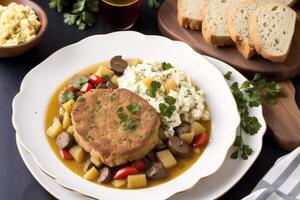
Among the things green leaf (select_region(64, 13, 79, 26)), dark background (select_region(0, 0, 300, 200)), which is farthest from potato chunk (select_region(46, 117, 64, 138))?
green leaf (select_region(64, 13, 79, 26))

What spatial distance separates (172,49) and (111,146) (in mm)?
1375

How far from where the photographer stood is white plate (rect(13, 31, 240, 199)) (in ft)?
13.1

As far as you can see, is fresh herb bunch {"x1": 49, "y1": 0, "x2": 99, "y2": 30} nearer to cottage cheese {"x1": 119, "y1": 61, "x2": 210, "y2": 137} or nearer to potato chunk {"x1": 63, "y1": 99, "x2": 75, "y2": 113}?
cottage cheese {"x1": 119, "y1": 61, "x2": 210, "y2": 137}

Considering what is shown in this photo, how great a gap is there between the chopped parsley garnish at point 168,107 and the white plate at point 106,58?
1.30 ft

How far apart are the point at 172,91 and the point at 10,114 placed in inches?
55.8

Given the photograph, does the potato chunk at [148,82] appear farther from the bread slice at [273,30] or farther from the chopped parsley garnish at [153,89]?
the bread slice at [273,30]

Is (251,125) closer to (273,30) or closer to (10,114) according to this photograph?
(273,30)

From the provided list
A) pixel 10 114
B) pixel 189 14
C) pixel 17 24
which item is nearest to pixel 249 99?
pixel 189 14

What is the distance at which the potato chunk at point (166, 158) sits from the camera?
4148 mm

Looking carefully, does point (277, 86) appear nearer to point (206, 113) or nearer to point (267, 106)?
point (267, 106)

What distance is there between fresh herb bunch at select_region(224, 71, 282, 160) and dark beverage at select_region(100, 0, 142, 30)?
1.16m

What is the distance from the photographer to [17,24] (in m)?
4.98

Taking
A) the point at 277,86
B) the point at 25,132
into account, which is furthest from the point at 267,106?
the point at 25,132

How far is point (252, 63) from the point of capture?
5082 millimetres
